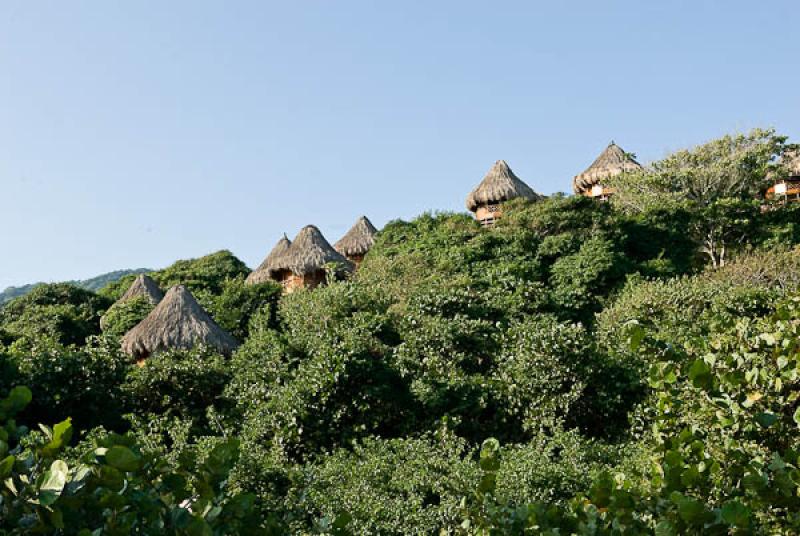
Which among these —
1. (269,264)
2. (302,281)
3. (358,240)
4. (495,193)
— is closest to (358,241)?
(358,240)

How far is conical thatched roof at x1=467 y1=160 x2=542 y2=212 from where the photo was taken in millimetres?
25500

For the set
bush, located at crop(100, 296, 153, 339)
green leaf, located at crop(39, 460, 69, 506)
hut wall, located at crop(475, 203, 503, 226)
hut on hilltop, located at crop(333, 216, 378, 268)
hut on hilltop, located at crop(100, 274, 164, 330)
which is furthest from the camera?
hut on hilltop, located at crop(333, 216, 378, 268)

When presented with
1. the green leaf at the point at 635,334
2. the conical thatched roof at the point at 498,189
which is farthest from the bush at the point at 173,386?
the conical thatched roof at the point at 498,189

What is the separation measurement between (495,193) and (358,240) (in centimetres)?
469

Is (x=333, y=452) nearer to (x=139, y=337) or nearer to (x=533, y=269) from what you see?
(x=139, y=337)

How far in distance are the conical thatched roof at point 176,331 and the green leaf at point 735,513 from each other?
14.5 m

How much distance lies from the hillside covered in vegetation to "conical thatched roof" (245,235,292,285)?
2.59 metres

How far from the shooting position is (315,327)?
49.2 feet

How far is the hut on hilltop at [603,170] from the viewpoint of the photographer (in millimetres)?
27891

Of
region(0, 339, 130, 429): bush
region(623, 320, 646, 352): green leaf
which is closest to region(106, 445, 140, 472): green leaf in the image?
region(623, 320, 646, 352): green leaf

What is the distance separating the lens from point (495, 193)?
1008 inches

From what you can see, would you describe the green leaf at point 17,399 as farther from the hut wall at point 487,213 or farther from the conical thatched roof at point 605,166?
the conical thatched roof at point 605,166

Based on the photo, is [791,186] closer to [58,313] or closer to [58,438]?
[58,313]

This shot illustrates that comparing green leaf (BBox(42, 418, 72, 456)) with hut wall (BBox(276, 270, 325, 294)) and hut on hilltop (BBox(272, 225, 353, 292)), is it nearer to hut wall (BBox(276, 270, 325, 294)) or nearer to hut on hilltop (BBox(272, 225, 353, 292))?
hut on hilltop (BBox(272, 225, 353, 292))
